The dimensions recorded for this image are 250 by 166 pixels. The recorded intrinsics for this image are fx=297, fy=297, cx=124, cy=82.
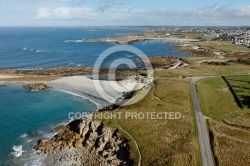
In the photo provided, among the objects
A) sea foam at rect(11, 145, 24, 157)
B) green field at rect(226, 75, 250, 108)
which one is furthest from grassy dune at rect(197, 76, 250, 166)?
sea foam at rect(11, 145, 24, 157)

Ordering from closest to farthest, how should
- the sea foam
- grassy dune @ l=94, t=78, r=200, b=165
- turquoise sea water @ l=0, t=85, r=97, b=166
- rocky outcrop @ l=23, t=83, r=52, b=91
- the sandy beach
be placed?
1. grassy dune @ l=94, t=78, r=200, b=165
2. the sea foam
3. turquoise sea water @ l=0, t=85, r=97, b=166
4. the sandy beach
5. rocky outcrop @ l=23, t=83, r=52, b=91

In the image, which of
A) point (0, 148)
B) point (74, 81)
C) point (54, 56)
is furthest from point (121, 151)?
point (54, 56)

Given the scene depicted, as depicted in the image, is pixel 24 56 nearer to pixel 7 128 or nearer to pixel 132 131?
pixel 7 128

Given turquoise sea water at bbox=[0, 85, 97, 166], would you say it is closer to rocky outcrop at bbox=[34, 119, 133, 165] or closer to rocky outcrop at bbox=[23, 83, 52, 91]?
rocky outcrop at bbox=[23, 83, 52, 91]

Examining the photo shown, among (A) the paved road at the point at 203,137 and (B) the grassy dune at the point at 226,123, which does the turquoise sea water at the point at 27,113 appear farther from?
(B) the grassy dune at the point at 226,123

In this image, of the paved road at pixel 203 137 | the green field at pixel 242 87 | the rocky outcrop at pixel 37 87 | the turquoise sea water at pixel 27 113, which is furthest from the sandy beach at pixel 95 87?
the green field at pixel 242 87

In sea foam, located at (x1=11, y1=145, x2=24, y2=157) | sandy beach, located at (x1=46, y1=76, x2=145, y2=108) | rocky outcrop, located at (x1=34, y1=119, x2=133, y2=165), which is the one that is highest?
sandy beach, located at (x1=46, y1=76, x2=145, y2=108)

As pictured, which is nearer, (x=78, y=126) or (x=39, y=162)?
(x=39, y=162)
